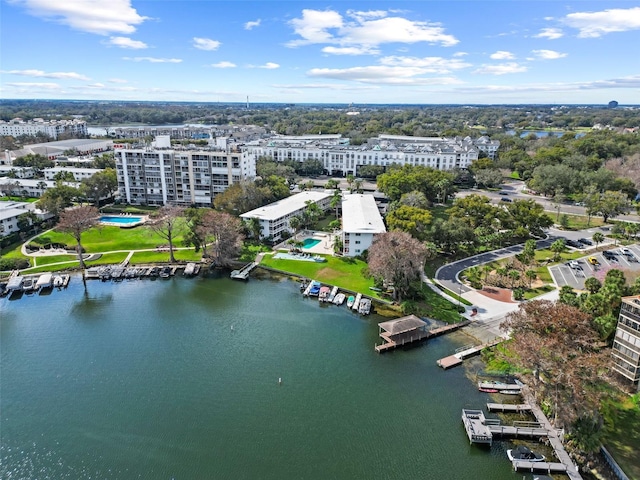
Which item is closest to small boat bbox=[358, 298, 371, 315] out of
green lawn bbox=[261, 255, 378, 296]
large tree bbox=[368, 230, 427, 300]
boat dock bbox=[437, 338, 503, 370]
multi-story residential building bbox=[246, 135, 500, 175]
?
green lawn bbox=[261, 255, 378, 296]

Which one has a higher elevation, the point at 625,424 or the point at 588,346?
the point at 588,346

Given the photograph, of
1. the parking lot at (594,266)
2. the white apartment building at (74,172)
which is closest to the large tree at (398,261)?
the parking lot at (594,266)

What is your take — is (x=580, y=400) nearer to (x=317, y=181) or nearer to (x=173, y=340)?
(x=173, y=340)

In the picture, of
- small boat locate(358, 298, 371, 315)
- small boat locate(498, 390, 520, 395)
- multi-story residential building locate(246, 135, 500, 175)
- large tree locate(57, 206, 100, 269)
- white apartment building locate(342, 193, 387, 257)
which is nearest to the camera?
small boat locate(498, 390, 520, 395)

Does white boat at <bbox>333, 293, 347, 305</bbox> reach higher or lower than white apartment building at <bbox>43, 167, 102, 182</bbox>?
lower

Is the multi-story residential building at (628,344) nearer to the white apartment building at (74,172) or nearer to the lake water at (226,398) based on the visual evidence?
the lake water at (226,398)

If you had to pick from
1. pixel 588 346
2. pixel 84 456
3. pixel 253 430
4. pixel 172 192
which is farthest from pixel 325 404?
pixel 172 192

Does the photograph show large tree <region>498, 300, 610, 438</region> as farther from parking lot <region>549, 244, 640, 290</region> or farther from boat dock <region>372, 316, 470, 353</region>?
parking lot <region>549, 244, 640, 290</region>
